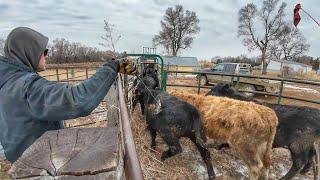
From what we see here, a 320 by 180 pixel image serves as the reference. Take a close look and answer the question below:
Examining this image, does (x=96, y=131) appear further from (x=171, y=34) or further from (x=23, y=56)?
(x=171, y=34)

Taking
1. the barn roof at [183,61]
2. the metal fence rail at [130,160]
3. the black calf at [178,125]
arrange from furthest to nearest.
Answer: the barn roof at [183,61] → the black calf at [178,125] → the metal fence rail at [130,160]

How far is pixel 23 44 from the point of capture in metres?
1.97

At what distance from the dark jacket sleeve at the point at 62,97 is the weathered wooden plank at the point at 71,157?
39 cm

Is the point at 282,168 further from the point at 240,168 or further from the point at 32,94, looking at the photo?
the point at 32,94

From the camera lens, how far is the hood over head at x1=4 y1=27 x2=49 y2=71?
77.0 inches

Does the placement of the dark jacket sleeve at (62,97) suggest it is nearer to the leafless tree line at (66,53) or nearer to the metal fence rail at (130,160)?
the metal fence rail at (130,160)

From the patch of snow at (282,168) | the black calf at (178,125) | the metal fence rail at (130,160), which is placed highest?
the metal fence rail at (130,160)

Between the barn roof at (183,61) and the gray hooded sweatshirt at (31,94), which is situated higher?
the gray hooded sweatshirt at (31,94)

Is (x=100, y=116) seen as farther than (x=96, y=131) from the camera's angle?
Yes

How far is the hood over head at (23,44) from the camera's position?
196 cm

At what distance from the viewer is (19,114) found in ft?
6.13

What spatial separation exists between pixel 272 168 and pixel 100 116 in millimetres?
4886

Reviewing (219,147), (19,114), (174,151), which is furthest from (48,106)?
(219,147)

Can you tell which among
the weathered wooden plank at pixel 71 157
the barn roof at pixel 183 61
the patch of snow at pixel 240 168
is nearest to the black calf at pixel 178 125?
the patch of snow at pixel 240 168
